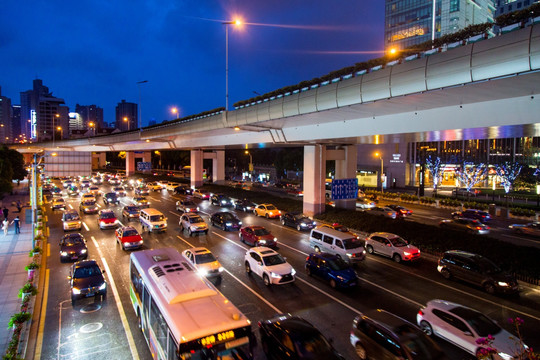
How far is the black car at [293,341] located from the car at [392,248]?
39.6ft

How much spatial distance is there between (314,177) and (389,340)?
25.0m

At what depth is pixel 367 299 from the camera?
14.9m

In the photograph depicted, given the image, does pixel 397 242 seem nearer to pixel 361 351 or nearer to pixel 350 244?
pixel 350 244

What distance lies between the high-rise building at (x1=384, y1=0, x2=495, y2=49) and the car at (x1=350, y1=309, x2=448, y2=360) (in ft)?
347

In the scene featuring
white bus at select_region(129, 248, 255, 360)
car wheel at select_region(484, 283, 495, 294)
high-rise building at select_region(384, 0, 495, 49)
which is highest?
high-rise building at select_region(384, 0, 495, 49)

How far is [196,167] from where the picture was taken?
60.8 meters

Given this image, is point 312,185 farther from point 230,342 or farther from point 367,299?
point 230,342

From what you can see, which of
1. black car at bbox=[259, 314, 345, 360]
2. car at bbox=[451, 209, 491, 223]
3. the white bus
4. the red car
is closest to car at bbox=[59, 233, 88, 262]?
the red car

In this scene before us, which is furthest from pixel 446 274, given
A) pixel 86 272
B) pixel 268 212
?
pixel 268 212

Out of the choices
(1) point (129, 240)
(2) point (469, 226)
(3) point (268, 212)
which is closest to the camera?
(1) point (129, 240)

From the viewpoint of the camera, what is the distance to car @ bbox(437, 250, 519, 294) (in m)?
15.7

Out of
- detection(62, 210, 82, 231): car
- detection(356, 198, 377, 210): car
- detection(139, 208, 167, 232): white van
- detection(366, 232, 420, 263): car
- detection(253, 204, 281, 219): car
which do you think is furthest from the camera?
detection(356, 198, 377, 210): car

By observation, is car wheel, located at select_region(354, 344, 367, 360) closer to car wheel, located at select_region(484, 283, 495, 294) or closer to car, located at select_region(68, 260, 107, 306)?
car wheel, located at select_region(484, 283, 495, 294)

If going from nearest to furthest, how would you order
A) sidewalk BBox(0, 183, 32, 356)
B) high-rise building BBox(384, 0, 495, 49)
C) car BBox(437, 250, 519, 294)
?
sidewalk BBox(0, 183, 32, 356)
car BBox(437, 250, 519, 294)
high-rise building BBox(384, 0, 495, 49)
